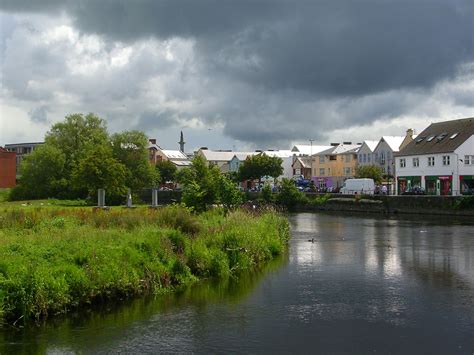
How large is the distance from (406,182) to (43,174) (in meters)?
59.6

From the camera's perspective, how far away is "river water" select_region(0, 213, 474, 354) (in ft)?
55.9

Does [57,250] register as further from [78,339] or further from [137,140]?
[137,140]

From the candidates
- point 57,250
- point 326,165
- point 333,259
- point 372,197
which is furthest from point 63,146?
point 57,250

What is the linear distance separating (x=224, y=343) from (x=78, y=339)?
432 cm

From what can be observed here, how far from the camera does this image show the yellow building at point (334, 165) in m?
134

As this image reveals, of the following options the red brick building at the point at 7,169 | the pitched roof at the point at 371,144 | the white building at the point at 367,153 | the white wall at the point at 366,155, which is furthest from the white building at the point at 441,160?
the red brick building at the point at 7,169

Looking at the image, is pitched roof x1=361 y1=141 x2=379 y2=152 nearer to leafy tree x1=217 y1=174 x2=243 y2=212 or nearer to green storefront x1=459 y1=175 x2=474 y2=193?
green storefront x1=459 y1=175 x2=474 y2=193

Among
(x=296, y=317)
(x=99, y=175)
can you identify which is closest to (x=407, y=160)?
(x=99, y=175)

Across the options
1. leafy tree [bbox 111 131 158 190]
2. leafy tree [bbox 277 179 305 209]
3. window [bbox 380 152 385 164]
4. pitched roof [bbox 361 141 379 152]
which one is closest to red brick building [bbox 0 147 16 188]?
leafy tree [bbox 111 131 158 190]

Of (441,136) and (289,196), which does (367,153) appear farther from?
(289,196)

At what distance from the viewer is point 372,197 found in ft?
281

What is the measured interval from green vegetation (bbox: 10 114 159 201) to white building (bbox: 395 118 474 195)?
145ft

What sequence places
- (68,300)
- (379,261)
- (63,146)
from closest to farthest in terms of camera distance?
(68,300) → (379,261) → (63,146)

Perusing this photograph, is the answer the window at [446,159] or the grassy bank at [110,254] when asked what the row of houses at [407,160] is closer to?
the window at [446,159]
